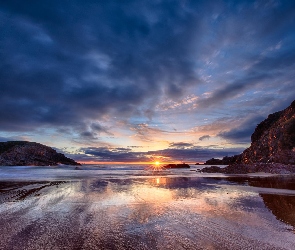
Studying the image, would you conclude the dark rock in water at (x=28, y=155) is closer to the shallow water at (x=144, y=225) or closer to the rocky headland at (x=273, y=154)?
the rocky headland at (x=273, y=154)

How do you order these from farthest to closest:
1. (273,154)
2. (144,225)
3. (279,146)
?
1. (279,146)
2. (273,154)
3. (144,225)

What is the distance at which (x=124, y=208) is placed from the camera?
7492mm

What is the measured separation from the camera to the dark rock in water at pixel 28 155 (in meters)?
66.4

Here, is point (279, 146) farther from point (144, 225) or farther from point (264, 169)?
point (144, 225)

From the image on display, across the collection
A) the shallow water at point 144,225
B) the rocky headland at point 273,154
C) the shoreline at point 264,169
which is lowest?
the shallow water at point 144,225

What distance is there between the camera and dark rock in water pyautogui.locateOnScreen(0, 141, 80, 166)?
218 ft

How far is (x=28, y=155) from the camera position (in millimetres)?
73125

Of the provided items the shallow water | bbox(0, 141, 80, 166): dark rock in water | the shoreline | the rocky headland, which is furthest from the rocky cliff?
bbox(0, 141, 80, 166): dark rock in water

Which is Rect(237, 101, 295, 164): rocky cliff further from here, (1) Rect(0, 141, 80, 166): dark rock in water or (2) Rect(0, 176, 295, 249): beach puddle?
(1) Rect(0, 141, 80, 166): dark rock in water

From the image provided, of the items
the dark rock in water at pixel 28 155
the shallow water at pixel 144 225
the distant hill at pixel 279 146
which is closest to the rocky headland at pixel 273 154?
the distant hill at pixel 279 146

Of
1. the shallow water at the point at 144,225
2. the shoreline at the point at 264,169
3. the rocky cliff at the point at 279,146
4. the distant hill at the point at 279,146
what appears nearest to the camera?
the shallow water at the point at 144,225

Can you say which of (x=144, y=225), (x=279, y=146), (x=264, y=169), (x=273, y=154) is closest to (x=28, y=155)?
(x=264, y=169)

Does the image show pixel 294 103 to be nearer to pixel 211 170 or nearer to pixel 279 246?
pixel 211 170

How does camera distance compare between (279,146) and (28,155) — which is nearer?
(279,146)
